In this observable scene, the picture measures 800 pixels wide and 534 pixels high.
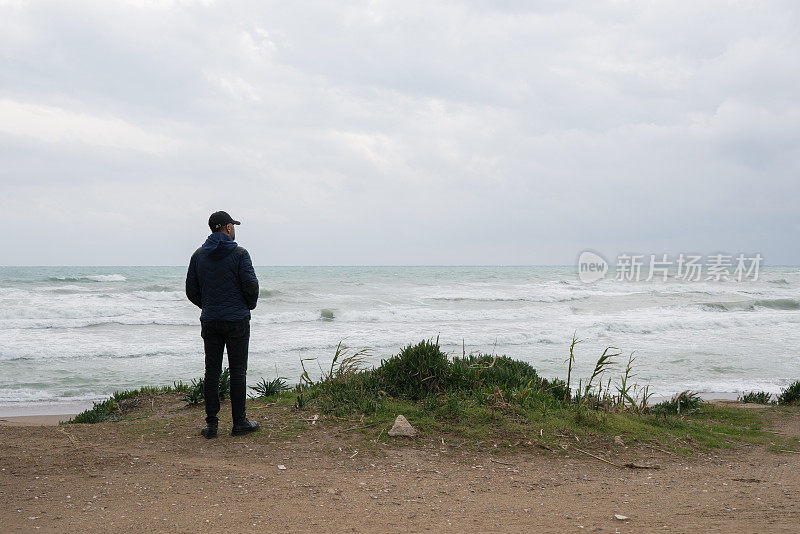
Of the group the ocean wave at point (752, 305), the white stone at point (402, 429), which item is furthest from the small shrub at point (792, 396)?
the ocean wave at point (752, 305)

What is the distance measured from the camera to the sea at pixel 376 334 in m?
11.5

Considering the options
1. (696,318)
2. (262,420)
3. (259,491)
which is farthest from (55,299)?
(696,318)

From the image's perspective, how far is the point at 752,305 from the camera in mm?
30516

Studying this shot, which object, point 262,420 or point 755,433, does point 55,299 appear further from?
point 755,433

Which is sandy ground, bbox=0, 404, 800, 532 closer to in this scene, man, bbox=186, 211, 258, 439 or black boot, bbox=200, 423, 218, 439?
black boot, bbox=200, 423, 218, 439

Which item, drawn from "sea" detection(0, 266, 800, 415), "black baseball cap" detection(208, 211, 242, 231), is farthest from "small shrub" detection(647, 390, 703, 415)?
"black baseball cap" detection(208, 211, 242, 231)

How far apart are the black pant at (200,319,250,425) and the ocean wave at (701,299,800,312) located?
29.3 m

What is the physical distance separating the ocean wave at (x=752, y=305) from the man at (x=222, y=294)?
96.4 ft

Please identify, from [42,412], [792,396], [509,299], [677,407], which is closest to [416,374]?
[677,407]

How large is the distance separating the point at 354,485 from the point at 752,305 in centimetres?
3292

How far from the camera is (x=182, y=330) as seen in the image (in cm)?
1909

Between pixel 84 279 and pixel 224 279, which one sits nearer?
pixel 224 279

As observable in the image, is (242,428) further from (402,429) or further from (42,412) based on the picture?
(42,412)

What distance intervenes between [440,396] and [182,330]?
596 inches
